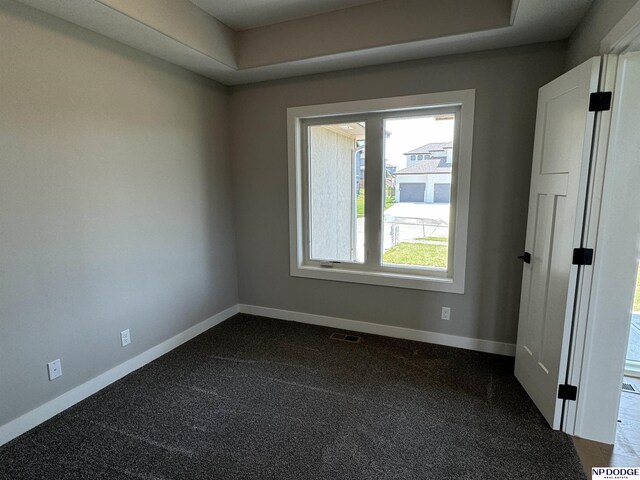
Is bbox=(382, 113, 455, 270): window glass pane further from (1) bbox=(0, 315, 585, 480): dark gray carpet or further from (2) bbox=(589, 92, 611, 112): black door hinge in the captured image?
(2) bbox=(589, 92, 611, 112): black door hinge

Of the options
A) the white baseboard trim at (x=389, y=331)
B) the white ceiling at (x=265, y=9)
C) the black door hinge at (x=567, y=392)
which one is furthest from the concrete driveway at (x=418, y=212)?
the white ceiling at (x=265, y=9)

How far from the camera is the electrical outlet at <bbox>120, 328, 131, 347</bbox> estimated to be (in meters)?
2.59

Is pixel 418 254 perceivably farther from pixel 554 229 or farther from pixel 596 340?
pixel 596 340

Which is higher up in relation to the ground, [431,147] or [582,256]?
[431,147]

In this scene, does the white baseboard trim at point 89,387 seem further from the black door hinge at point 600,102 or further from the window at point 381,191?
the black door hinge at point 600,102

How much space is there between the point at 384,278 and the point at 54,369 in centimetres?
256

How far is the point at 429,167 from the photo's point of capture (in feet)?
9.74

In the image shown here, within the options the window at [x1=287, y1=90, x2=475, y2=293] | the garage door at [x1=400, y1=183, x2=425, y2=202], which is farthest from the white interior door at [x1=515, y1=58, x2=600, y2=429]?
the garage door at [x1=400, y1=183, x2=425, y2=202]

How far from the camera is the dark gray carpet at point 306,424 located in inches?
67.9

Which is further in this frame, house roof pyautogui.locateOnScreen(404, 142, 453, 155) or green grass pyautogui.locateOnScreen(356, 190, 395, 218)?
green grass pyautogui.locateOnScreen(356, 190, 395, 218)

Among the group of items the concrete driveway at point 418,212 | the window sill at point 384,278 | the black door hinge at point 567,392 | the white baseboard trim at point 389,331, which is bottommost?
the white baseboard trim at point 389,331

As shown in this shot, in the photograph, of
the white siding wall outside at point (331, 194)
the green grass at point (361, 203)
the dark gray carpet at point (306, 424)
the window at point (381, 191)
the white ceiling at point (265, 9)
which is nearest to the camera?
the dark gray carpet at point (306, 424)

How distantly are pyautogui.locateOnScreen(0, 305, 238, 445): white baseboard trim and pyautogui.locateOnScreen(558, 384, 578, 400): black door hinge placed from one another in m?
2.92

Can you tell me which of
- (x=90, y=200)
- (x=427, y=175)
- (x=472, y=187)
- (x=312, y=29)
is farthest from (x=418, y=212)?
(x=90, y=200)
